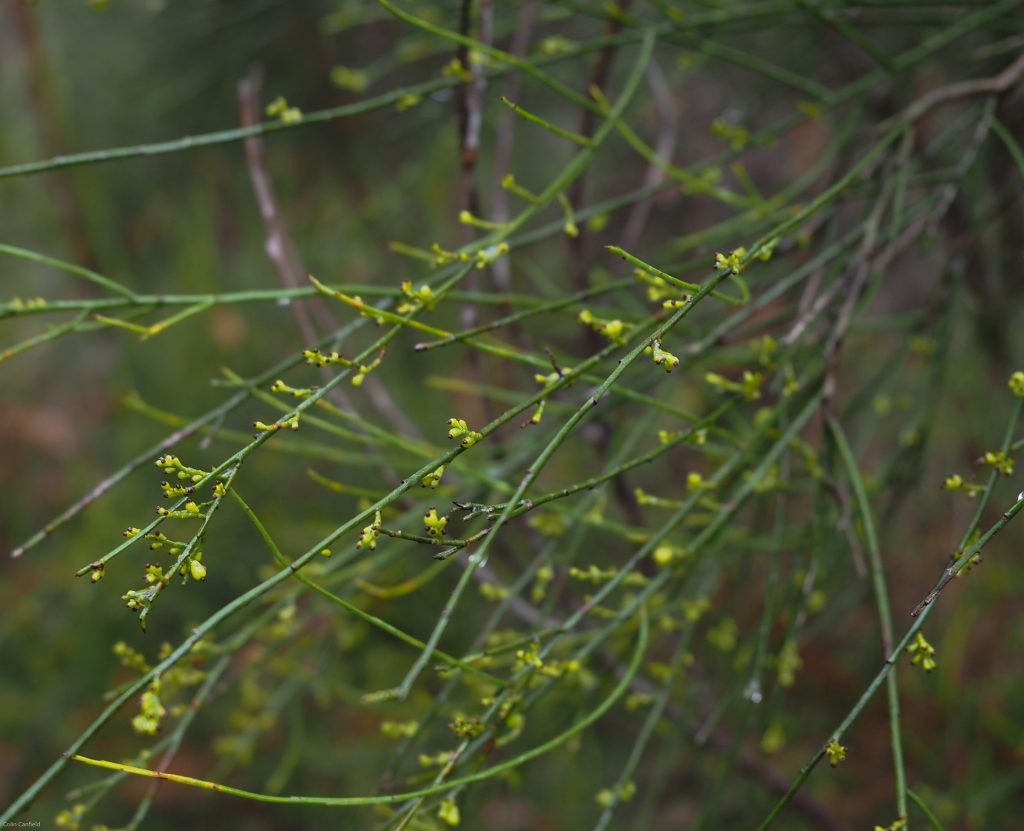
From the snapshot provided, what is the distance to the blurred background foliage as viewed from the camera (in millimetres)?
1271

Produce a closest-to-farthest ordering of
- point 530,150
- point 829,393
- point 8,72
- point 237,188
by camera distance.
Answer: point 829,393
point 237,188
point 530,150
point 8,72

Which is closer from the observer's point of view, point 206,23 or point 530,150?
point 206,23

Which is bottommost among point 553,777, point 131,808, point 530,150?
point 553,777

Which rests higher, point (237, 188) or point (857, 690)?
point (237, 188)

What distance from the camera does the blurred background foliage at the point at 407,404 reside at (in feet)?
4.17

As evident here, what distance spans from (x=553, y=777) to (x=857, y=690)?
618 millimetres

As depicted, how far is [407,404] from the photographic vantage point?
6.93 feet

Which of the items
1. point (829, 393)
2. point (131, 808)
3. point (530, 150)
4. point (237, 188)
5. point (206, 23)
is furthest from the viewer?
point (530, 150)

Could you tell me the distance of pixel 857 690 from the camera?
1845 millimetres

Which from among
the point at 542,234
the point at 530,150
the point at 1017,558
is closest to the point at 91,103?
the point at 530,150

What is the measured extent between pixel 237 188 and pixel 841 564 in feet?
5.78

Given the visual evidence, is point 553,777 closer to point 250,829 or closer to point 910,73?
point 250,829

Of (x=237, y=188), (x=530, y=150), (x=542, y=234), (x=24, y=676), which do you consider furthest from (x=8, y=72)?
(x=542, y=234)

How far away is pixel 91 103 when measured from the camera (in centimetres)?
247
